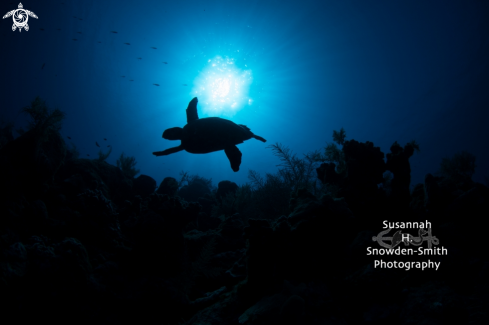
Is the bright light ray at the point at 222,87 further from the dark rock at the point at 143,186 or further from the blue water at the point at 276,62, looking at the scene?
the dark rock at the point at 143,186

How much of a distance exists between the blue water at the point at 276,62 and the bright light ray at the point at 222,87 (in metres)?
0.24

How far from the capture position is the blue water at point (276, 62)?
26.3 m

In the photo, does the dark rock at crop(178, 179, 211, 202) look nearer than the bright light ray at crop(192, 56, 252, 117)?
Yes

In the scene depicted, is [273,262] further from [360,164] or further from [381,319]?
[360,164]

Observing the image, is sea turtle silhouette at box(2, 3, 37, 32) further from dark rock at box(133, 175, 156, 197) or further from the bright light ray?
dark rock at box(133, 175, 156, 197)

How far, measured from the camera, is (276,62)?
31641mm

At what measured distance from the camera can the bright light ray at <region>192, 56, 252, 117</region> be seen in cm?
3400

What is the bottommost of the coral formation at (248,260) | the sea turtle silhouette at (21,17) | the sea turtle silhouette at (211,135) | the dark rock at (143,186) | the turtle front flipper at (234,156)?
the coral formation at (248,260)

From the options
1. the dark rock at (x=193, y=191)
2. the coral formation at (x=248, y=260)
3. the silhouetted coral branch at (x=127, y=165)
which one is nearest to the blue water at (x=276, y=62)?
the dark rock at (x=193, y=191)

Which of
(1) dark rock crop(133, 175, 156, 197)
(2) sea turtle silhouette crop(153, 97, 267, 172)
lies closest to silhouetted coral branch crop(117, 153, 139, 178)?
(1) dark rock crop(133, 175, 156, 197)

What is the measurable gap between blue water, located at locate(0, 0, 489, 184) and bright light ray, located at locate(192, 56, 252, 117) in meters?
0.24

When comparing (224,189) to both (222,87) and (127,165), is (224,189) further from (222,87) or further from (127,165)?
(222,87)

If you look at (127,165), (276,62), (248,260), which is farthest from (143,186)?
(276,62)

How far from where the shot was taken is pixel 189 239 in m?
5.20
